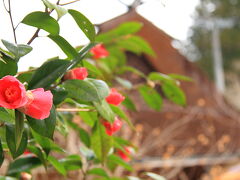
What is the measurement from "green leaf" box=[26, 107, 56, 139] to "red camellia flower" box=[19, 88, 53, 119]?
0.11ft

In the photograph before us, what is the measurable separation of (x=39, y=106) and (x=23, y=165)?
424 mm

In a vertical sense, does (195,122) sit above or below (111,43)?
below

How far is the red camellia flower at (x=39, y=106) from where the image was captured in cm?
49

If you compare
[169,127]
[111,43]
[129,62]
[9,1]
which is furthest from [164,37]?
[9,1]

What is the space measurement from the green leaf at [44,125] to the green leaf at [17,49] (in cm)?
8

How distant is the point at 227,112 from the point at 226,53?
29.6ft

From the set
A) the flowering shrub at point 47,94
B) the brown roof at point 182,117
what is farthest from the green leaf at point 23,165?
the brown roof at point 182,117

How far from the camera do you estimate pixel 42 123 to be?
1.72 feet

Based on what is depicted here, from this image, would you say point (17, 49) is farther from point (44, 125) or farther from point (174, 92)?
point (174, 92)

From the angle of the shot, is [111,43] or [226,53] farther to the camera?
[226,53]

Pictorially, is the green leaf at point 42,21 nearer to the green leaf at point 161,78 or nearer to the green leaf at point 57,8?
the green leaf at point 57,8

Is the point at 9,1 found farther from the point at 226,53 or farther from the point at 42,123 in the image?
the point at 226,53

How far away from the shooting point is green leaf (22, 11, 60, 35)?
0.58 metres

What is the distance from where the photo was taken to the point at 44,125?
20.7 inches
